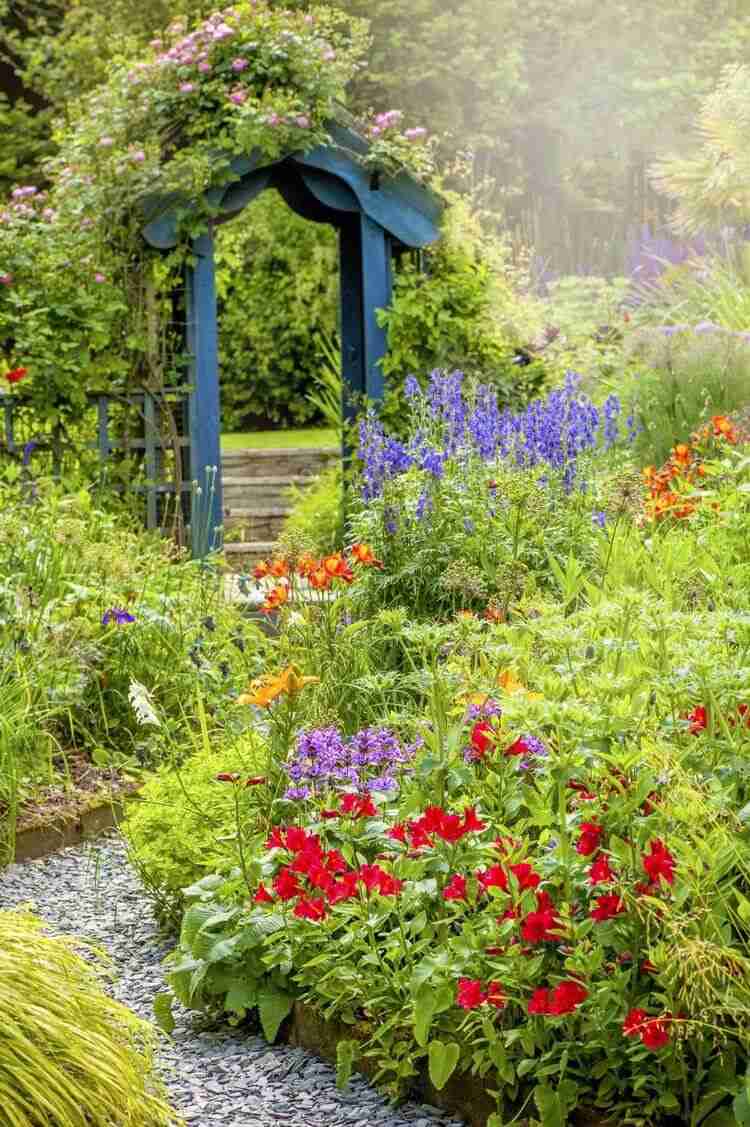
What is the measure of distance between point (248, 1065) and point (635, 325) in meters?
7.56

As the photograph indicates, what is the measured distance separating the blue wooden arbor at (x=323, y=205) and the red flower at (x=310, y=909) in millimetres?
5547

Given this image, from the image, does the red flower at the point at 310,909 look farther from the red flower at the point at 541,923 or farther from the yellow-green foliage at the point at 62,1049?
the red flower at the point at 541,923

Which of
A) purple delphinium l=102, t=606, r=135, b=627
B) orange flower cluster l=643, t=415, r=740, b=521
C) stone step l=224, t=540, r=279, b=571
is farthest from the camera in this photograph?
stone step l=224, t=540, r=279, b=571

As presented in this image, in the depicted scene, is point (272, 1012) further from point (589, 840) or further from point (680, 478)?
point (680, 478)

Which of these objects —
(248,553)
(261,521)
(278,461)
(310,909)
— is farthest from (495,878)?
(278,461)

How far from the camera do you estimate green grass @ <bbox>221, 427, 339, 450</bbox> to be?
13.7 meters

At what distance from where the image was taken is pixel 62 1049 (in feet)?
8.32

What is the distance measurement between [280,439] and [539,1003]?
12.2m

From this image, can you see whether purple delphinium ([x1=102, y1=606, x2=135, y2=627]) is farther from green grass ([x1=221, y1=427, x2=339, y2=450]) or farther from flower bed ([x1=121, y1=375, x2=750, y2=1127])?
green grass ([x1=221, y1=427, x2=339, y2=450])

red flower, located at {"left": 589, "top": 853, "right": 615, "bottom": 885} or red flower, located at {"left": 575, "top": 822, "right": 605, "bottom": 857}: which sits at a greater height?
red flower, located at {"left": 575, "top": 822, "right": 605, "bottom": 857}

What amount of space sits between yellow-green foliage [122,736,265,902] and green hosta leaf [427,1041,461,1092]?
89 centimetres

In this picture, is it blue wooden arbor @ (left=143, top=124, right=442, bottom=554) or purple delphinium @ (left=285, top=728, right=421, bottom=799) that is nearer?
purple delphinium @ (left=285, top=728, right=421, bottom=799)

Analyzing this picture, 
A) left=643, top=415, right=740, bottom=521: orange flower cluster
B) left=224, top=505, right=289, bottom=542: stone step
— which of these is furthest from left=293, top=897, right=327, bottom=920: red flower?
left=224, top=505, right=289, bottom=542: stone step

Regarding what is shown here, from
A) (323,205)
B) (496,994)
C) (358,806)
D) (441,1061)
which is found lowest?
(441,1061)
